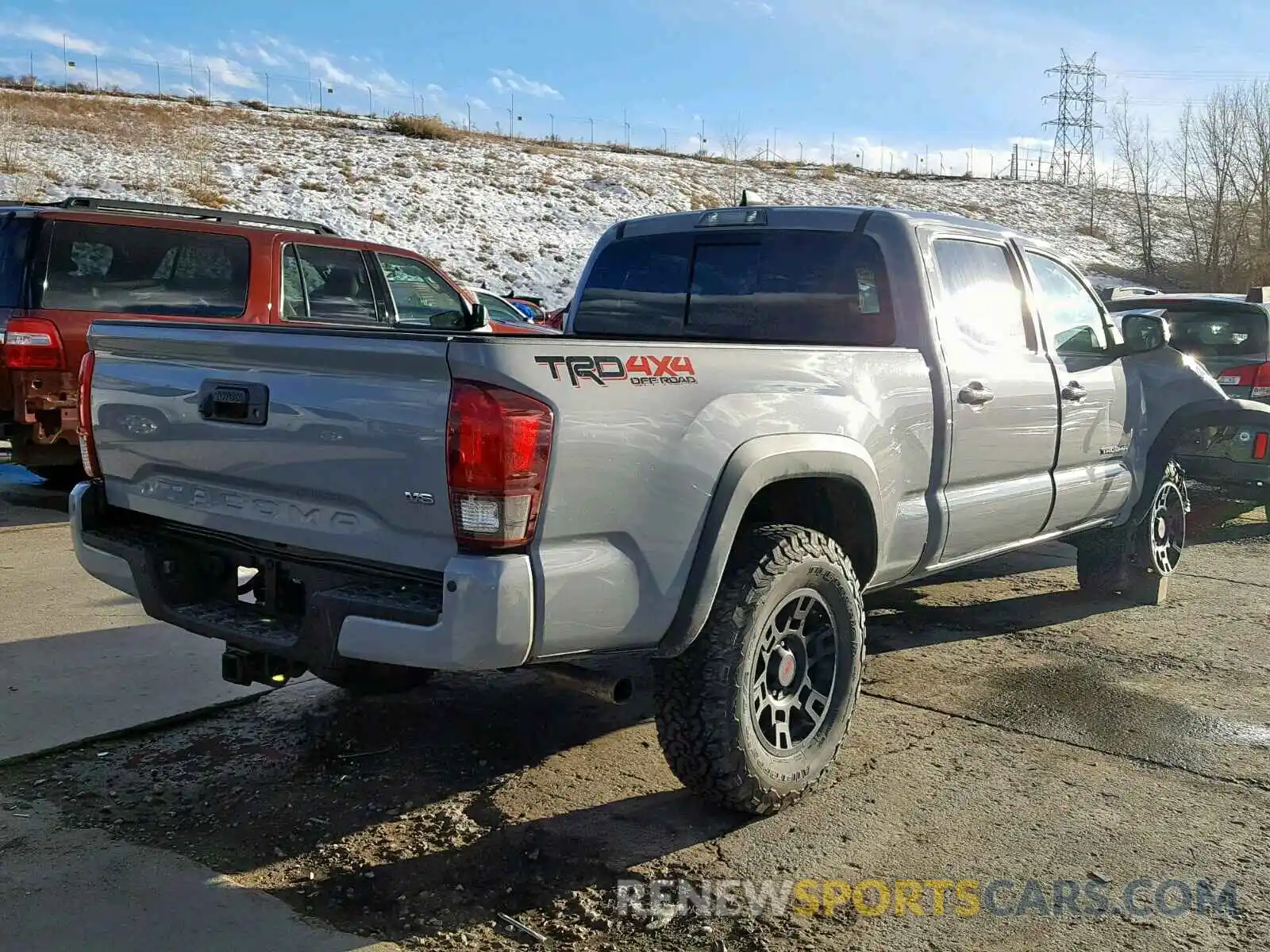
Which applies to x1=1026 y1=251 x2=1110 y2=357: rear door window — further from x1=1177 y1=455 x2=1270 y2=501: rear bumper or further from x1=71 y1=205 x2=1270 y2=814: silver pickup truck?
x1=1177 y1=455 x2=1270 y2=501: rear bumper

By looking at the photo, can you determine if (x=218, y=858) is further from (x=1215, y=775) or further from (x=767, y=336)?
(x=1215, y=775)

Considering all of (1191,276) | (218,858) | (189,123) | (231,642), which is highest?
(189,123)

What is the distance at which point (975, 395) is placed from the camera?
445 cm

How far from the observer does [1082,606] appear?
6223mm

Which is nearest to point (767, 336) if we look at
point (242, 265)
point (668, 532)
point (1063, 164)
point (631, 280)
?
point (631, 280)

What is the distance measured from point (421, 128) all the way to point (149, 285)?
32.0 metres

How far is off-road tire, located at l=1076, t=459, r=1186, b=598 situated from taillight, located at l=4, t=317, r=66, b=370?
6.40 meters

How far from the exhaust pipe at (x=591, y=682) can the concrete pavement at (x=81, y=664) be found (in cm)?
120

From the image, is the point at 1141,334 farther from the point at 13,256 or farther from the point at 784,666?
the point at 13,256

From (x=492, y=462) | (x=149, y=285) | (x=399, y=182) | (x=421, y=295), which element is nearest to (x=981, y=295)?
(x=492, y=462)

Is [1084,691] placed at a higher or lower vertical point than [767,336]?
lower

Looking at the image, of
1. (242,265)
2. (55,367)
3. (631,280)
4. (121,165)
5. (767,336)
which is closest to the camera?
(767,336)

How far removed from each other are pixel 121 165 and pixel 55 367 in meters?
22.3

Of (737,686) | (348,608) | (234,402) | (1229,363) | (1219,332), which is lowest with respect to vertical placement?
(737,686)
